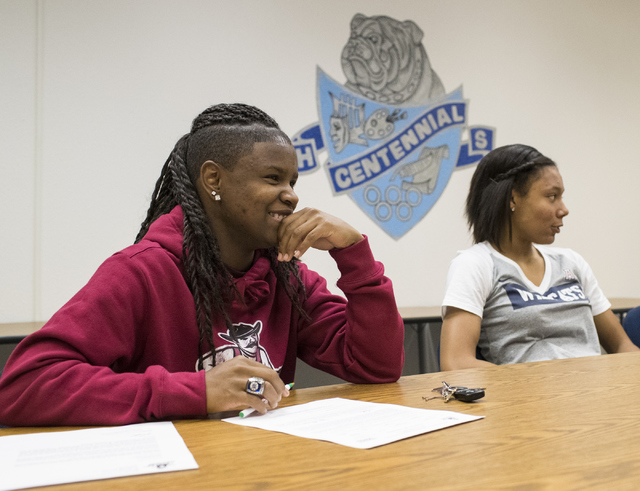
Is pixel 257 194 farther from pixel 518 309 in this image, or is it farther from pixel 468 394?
pixel 518 309

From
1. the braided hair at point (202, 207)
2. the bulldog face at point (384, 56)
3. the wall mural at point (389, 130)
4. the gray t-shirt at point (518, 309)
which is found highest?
the bulldog face at point (384, 56)

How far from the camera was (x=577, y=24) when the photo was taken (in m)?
4.01

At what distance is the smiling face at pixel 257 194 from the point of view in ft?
3.80

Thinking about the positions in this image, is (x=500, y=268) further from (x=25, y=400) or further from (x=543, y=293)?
(x=25, y=400)

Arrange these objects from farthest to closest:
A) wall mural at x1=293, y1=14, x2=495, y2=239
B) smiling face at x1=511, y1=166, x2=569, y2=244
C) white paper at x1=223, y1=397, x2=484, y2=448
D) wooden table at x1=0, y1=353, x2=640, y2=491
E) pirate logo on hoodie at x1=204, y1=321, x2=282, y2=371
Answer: wall mural at x1=293, y1=14, x2=495, y2=239, smiling face at x1=511, y1=166, x2=569, y2=244, pirate logo on hoodie at x1=204, y1=321, x2=282, y2=371, white paper at x1=223, y1=397, x2=484, y2=448, wooden table at x1=0, y1=353, x2=640, y2=491

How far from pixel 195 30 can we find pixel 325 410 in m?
2.62

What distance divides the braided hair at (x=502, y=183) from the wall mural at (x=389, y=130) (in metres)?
1.39

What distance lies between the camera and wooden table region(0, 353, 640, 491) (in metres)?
0.52

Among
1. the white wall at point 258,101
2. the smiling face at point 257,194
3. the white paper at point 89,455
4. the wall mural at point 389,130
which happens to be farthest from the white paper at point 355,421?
the wall mural at point 389,130

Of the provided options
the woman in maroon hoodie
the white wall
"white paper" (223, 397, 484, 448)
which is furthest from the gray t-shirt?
the white wall

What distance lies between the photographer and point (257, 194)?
116 cm

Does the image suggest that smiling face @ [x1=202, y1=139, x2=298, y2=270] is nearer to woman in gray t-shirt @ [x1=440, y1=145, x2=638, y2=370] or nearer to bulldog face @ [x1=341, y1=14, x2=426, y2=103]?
woman in gray t-shirt @ [x1=440, y1=145, x2=638, y2=370]

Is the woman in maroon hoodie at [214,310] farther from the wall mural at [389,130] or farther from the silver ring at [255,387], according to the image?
the wall mural at [389,130]

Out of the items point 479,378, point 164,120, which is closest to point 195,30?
point 164,120
